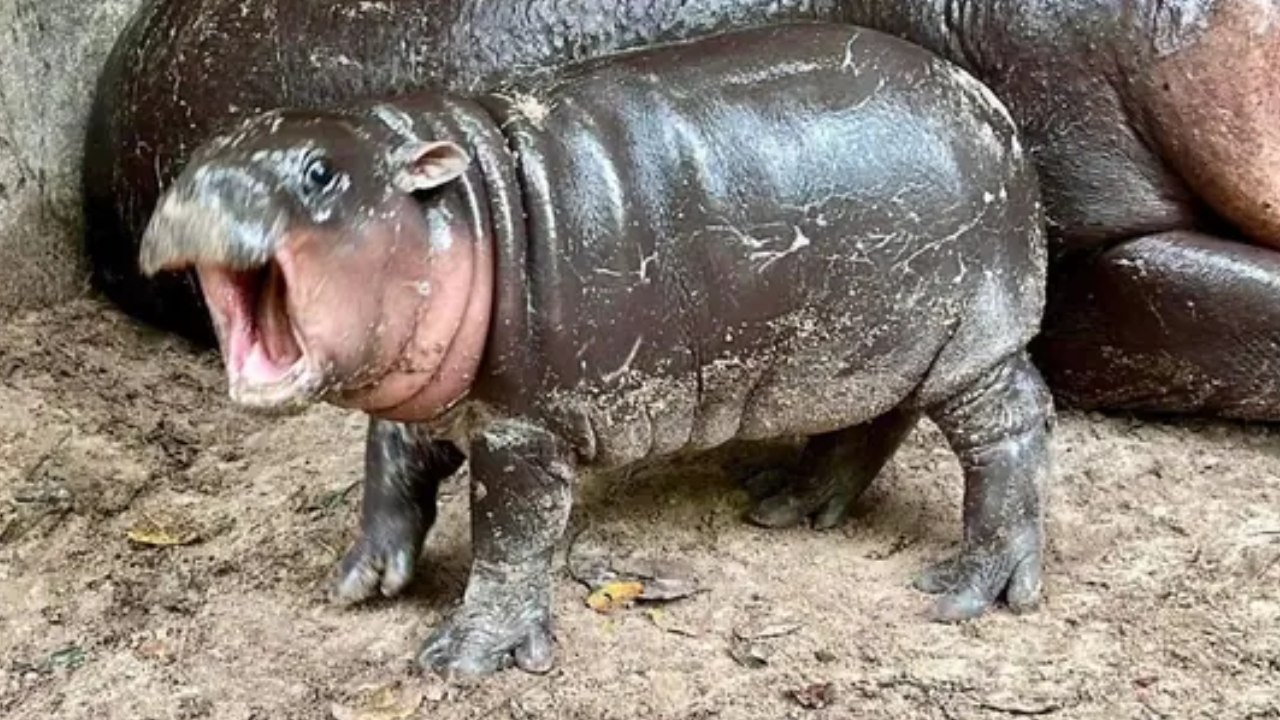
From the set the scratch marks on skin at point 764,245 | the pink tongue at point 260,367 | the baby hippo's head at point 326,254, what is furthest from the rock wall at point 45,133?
the scratch marks on skin at point 764,245

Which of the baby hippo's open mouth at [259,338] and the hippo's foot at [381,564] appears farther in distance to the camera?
the hippo's foot at [381,564]

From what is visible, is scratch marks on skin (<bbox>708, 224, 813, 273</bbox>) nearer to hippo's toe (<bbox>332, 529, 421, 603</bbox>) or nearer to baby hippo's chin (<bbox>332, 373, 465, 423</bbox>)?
baby hippo's chin (<bbox>332, 373, 465, 423</bbox>)

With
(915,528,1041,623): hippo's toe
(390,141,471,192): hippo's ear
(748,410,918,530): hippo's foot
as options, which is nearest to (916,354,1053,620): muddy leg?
(915,528,1041,623): hippo's toe

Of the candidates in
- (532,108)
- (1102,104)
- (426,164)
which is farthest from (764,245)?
(1102,104)

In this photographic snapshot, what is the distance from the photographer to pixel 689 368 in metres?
2.60

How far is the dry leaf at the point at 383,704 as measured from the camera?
→ 8.30 feet

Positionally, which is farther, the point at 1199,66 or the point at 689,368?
the point at 1199,66

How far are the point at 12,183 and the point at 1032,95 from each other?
1755mm

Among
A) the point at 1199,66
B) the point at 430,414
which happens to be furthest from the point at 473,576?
the point at 1199,66

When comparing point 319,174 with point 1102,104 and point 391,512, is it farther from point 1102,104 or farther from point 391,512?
point 1102,104

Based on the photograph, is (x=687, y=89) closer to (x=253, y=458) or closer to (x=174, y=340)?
(x=253, y=458)

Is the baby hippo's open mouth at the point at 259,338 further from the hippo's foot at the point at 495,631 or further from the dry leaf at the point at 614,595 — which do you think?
the dry leaf at the point at 614,595

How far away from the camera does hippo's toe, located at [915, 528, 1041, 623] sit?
2756 millimetres

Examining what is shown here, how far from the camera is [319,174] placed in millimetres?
2301
